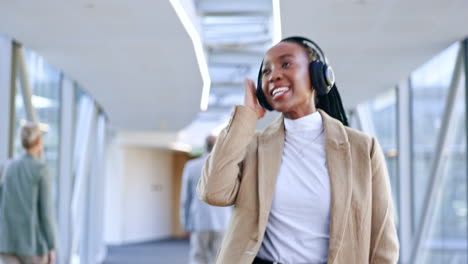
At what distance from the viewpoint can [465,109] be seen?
263 inches

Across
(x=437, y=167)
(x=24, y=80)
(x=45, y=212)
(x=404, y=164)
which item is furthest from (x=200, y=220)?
(x=404, y=164)

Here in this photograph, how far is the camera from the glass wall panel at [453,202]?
7035mm

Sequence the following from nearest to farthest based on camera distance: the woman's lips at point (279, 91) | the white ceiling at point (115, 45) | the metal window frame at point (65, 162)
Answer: the woman's lips at point (279, 91), the white ceiling at point (115, 45), the metal window frame at point (65, 162)

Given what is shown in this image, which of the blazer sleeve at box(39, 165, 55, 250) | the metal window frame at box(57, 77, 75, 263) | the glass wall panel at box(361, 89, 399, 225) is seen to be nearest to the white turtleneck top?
the blazer sleeve at box(39, 165, 55, 250)

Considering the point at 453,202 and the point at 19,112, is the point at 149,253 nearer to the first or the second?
the point at 19,112

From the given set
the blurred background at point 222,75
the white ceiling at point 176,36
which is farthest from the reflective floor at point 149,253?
the white ceiling at point 176,36

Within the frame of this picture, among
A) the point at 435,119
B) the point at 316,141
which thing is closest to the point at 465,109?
the point at 435,119

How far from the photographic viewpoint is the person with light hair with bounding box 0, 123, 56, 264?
182 inches

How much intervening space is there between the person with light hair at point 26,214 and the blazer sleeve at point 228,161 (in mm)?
2980

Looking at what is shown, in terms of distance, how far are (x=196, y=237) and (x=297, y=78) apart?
5726 millimetres

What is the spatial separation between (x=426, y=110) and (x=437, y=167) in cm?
143

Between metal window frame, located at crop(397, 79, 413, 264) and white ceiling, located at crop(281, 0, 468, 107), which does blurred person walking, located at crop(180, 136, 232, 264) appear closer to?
white ceiling, located at crop(281, 0, 468, 107)

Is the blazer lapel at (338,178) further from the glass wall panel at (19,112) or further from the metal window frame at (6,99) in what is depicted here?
the glass wall panel at (19,112)

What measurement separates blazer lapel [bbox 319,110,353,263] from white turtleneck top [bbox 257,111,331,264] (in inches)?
1.1
